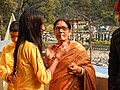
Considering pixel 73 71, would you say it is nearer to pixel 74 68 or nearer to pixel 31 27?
pixel 74 68

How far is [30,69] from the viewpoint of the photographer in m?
1.16

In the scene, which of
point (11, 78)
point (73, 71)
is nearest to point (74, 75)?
point (73, 71)

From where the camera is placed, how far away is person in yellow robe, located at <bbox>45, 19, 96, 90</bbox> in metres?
1.45

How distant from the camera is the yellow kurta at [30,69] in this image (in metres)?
1.13

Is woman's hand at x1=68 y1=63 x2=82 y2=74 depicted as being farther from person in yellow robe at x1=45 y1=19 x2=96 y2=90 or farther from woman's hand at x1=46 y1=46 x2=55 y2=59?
woman's hand at x1=46 y1=46 x2=55 y2=59

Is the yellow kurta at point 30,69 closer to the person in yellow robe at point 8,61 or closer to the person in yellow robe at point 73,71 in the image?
the person in yellow robe at point 8,61

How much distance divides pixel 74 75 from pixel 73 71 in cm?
5

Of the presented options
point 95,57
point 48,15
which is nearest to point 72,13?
point 48,15

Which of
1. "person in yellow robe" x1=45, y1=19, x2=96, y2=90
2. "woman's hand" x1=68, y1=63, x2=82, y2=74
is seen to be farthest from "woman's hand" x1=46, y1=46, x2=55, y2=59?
"woman's hand" x1=68, y1=63, x2=82, y2=74

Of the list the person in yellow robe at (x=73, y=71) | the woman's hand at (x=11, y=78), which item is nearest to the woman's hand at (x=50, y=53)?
the person in yellow robe at (x=73, y=71)

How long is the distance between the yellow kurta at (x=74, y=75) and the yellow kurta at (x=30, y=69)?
12.4 inches

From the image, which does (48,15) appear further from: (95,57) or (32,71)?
(32,71)

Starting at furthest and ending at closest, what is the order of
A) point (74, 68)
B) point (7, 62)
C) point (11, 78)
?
1. point (7, 62)
2. point (74, 68)
3. point (11, 78)

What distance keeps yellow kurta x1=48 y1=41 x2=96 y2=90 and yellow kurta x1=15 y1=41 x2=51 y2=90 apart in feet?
1.03
